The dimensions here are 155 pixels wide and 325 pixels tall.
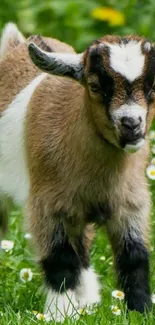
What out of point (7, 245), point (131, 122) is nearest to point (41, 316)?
point (131, 122)

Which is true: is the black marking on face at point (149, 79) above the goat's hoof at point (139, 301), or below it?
above

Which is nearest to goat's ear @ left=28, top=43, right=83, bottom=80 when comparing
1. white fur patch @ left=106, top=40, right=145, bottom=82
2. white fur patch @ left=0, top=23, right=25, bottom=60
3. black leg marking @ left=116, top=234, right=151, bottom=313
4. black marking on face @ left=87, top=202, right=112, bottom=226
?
white fur patch @ left=106, top=40, right=145, bottom=82

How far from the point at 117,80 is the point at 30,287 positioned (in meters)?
1.69

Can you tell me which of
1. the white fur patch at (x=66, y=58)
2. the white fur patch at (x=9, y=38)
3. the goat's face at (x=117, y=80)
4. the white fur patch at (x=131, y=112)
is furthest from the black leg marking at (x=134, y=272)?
the white fur patch at (x=9, y=38)

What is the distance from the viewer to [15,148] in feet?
24.0

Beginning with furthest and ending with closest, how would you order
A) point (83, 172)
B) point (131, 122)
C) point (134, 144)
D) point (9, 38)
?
point (9, 38) < point (83, 172) < point (134, 144) < point (131, 122)

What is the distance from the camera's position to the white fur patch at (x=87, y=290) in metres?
6.79

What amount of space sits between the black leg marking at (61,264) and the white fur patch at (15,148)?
474mm

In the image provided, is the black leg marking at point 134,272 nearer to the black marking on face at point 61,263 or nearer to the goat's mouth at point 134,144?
the black marking on face at point 61,263

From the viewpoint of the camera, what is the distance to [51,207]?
668cm

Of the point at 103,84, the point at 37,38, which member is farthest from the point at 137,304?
the point at 37,38

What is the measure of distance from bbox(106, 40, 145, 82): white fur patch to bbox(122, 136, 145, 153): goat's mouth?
30cm

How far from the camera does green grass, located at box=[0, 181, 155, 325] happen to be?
20.6 feet

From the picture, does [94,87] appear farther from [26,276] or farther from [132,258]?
[26,276]
